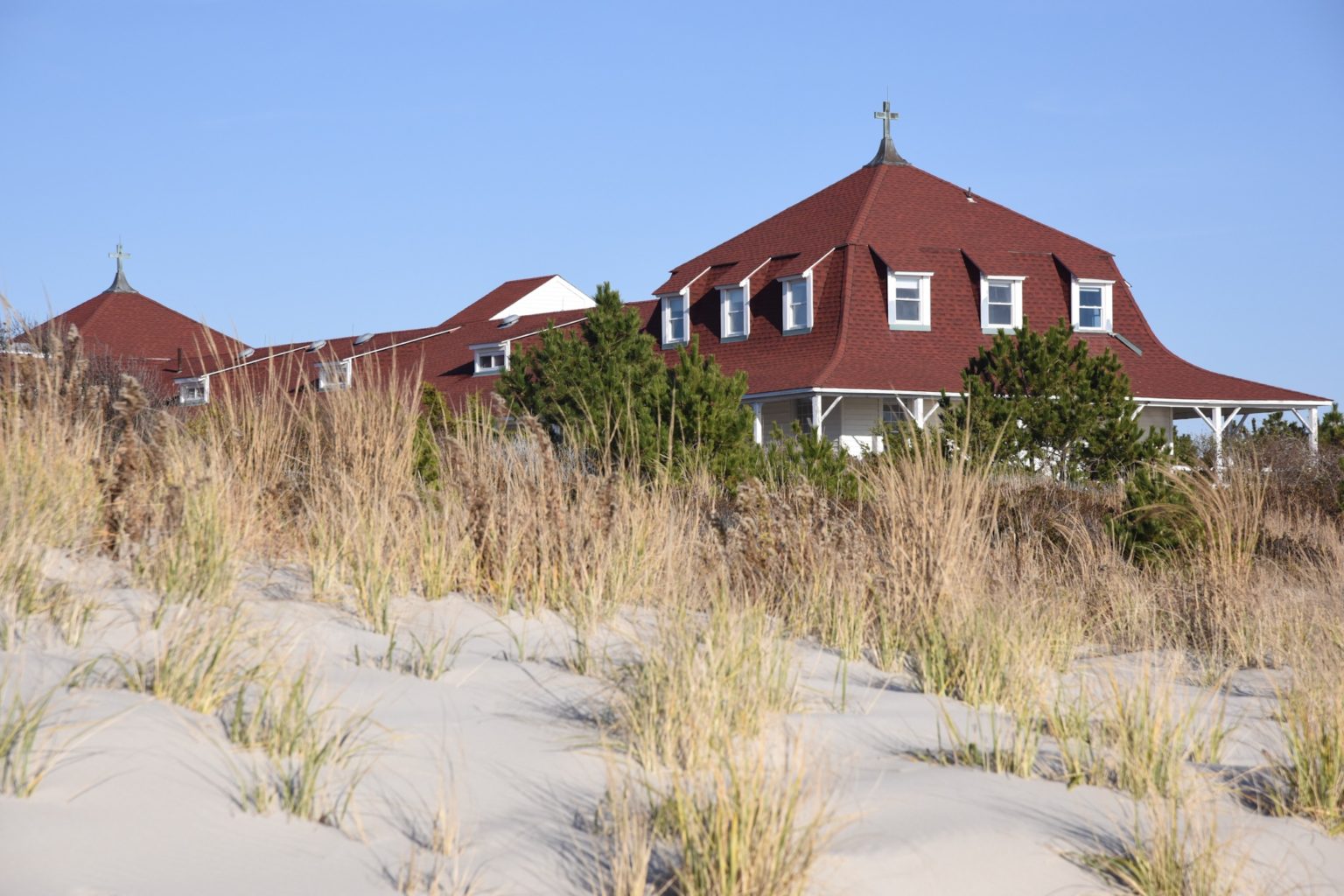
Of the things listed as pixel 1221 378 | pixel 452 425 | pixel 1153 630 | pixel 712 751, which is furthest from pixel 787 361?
pixel 712 751

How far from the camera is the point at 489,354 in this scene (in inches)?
1359

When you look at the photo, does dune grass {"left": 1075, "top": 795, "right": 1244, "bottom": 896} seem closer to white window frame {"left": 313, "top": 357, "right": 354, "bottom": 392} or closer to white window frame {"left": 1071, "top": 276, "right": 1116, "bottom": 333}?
white window frame {"left": 313, "top": 357, "right": 354, "bottom": 392}

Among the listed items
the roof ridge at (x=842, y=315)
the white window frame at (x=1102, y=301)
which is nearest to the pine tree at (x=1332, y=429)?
the white window frame at (x=1102, y=301)

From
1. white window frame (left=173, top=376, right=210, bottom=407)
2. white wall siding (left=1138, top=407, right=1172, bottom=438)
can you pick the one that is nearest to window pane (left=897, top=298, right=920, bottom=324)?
white wall siding (left=1138, top=407, right=1172, bottom=438)

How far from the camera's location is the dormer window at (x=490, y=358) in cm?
3372

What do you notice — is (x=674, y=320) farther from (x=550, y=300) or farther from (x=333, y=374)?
(x=333, y=374)

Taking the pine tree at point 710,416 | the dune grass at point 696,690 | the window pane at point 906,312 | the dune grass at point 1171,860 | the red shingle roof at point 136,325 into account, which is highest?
the red shingle roof at point 136,325

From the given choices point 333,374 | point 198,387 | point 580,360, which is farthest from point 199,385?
point 580,360

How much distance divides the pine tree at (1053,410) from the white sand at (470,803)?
989 centimetres

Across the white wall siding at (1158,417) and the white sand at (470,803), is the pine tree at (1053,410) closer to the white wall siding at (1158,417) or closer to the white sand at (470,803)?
the white sand at (470,803)

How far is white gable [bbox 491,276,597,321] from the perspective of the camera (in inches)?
1734

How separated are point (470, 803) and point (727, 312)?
26.7 metres

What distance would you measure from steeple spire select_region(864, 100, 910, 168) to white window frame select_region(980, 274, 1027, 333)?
180 inches

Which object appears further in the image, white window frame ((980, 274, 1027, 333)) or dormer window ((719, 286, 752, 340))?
dormer window ((719, 286, 752, 340))
